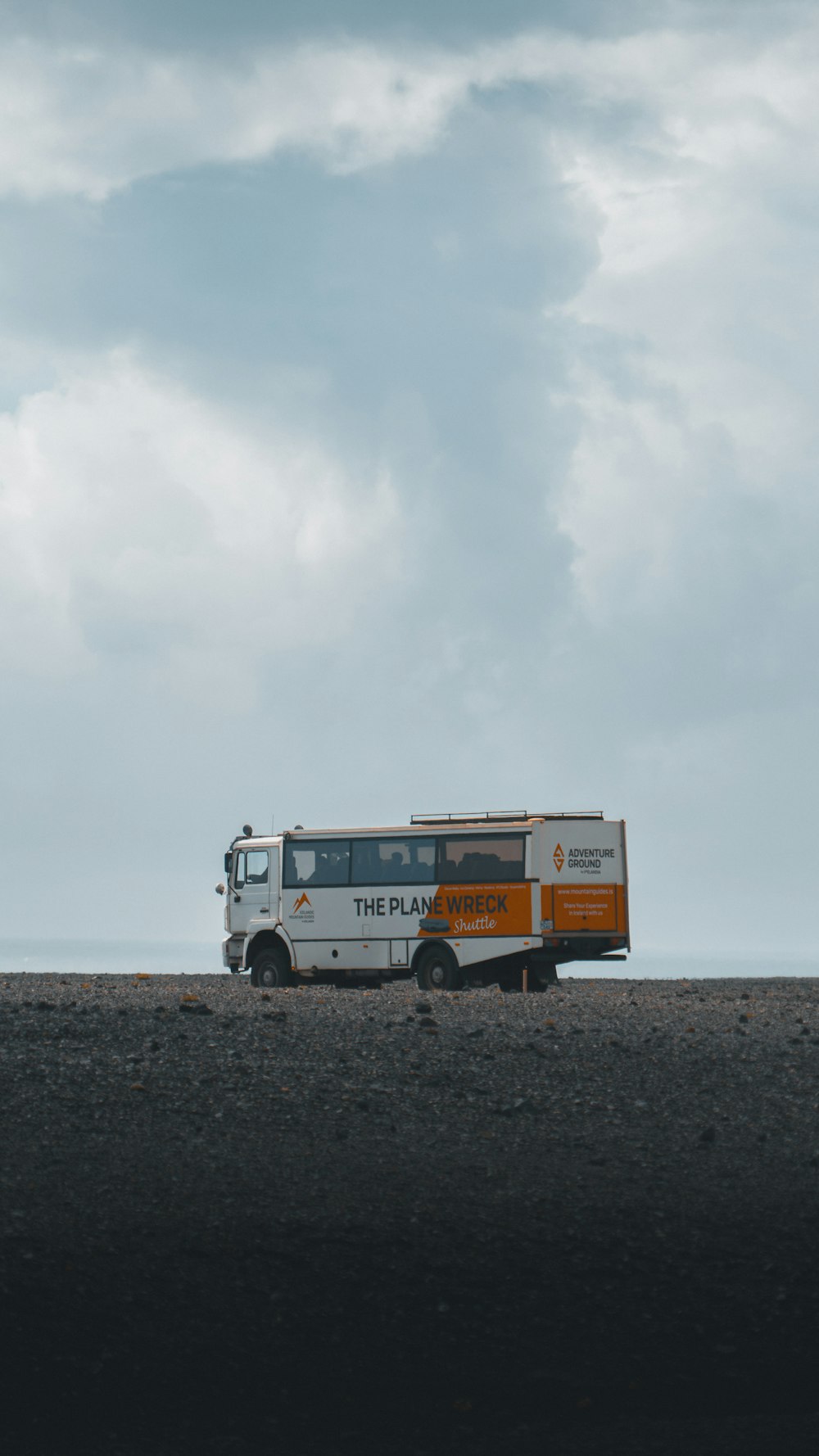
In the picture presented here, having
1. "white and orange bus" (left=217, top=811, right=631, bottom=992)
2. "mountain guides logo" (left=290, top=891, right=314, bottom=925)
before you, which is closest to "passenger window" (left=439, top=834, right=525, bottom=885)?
"white and orange bus" (left=217, top=811, right=631, bottom=992)

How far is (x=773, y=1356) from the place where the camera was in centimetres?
837

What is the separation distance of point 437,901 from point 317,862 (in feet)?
10.0

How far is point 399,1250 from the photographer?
9148 mm

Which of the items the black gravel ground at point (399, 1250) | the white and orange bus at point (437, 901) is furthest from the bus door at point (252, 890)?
the black gravel ground at point (399, 1250)

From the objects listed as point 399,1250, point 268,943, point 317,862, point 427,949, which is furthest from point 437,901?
point 399,1250

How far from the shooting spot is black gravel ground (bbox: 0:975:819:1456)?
25.1 ft

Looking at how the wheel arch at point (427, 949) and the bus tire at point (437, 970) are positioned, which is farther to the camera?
the wheel arch at point (427, 949)

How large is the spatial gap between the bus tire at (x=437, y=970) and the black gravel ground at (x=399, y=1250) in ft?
46.4

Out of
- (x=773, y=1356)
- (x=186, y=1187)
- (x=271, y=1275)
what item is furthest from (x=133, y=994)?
(x=773, y=1356)

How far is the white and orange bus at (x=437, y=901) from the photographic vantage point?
28.5m

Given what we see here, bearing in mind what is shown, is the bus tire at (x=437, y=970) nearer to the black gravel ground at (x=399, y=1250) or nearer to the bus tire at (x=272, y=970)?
the bus tire at (x=272, y=970)

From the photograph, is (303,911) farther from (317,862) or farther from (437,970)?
(437,970)

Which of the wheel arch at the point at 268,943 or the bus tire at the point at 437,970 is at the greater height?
the wheel arch at the point at 268,943

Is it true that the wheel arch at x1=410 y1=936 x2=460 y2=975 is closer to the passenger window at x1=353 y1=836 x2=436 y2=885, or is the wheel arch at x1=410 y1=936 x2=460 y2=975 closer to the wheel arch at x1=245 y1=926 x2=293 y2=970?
the passenger window at x1=353 y1=836 x2=436 y2=885
